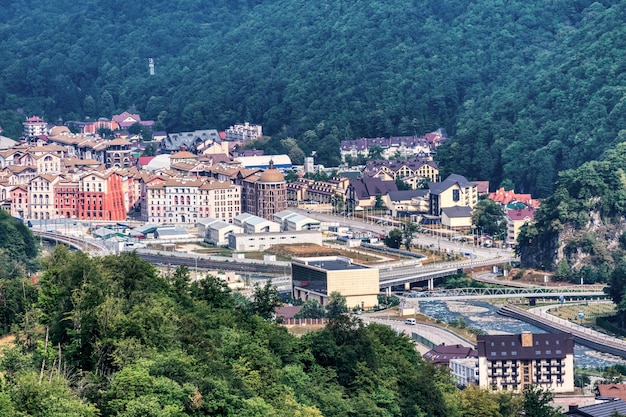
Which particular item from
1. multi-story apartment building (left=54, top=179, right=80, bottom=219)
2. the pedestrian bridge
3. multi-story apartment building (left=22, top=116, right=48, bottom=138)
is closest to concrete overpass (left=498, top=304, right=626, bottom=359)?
the pedestrian bridge

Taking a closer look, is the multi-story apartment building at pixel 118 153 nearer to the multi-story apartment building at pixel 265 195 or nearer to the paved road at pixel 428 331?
the multi-story apartment building at pixel 265 195

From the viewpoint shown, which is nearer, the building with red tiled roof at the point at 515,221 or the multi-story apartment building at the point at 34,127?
the building with red tiled roof at the point at 515,221

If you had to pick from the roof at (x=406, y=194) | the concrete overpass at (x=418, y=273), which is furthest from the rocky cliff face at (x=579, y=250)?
the roof at (x=406, y=194)

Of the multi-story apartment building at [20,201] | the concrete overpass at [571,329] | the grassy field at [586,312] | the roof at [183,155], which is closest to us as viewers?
the concrete overpass at [571,329]

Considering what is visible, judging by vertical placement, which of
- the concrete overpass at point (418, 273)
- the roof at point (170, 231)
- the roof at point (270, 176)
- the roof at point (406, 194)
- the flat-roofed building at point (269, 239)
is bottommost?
→ the concrete overpass at point (418, 273)

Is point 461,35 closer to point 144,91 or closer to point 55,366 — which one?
point 144,91

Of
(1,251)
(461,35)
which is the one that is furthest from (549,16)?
(1,251)
